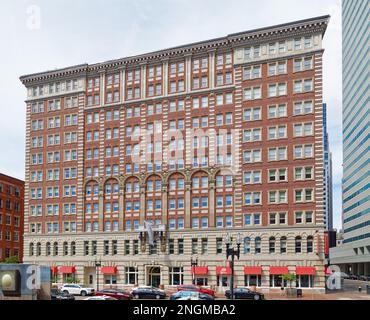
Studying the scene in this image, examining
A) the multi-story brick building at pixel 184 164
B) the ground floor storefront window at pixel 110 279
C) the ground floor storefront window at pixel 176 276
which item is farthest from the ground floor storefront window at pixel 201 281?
the ground floor storefront window at pixel 110 279

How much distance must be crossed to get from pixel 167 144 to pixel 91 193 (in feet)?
60.8

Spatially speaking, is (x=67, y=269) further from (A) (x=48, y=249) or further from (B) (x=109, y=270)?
(B) (x=109, y=270)

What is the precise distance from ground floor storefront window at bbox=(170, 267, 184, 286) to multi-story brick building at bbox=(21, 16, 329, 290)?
0.49 ft

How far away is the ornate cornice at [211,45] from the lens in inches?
2805

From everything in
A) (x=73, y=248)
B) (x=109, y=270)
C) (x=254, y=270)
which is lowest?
(x=109, y=270)

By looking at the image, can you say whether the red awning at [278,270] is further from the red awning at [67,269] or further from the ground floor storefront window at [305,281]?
the red awning at [67,269]

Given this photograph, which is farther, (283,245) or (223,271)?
(223,271)

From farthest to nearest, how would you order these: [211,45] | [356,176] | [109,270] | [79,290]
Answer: [356,176] → [109,270] → [211,45] → [79,290]

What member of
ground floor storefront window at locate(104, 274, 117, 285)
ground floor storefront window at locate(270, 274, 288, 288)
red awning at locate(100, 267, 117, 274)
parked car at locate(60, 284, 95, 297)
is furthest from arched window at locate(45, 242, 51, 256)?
ground floor storefront window at locate(270, 274, 288, 288)

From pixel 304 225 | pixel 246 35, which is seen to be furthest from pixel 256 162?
pixel 246 35

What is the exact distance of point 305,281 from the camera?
68438 mm

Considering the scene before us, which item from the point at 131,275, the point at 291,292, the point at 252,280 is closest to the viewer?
the point at 291,292

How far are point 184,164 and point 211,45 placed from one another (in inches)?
734

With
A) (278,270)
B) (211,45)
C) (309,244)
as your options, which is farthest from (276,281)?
(211,45)
